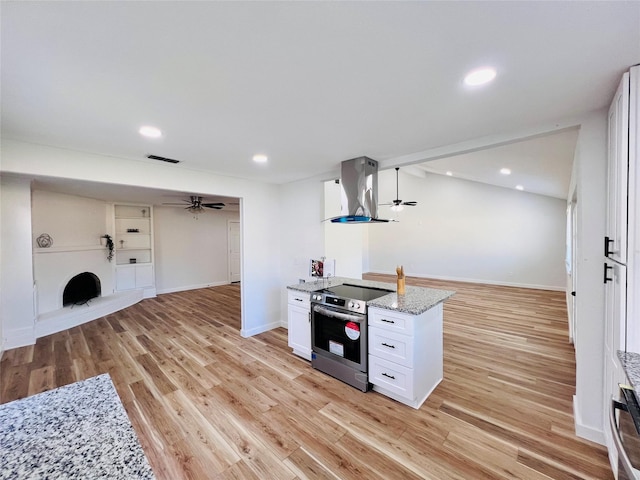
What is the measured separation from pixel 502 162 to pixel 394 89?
321 cm

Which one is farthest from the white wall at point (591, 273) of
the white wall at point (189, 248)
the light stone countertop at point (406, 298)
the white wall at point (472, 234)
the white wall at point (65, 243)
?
the white wall at point (189, 248)

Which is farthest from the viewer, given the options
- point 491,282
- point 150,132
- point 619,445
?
point 491,282

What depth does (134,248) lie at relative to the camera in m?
6.27

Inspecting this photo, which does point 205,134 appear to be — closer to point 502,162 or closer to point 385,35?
point 385,35

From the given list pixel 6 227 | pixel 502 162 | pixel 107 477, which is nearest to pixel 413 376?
pixel 107 477

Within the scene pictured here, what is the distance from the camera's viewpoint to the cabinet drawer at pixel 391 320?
2.24 metres

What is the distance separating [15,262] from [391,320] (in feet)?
16.1

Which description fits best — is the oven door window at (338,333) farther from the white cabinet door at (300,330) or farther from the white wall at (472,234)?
the white wall at (472,234)

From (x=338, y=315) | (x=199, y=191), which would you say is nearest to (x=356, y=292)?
(x=338, y=315)

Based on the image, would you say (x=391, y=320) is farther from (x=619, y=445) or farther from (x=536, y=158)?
(x=536, y=158)

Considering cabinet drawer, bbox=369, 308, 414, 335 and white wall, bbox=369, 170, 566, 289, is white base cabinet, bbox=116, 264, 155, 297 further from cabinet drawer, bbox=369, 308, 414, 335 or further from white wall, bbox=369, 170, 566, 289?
white wall, bbox=369, 170, 566, 289

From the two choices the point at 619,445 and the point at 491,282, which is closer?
the point at 619,445

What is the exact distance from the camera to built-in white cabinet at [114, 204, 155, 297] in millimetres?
6027

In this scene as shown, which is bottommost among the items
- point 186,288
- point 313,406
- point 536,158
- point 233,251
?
point 313,406
